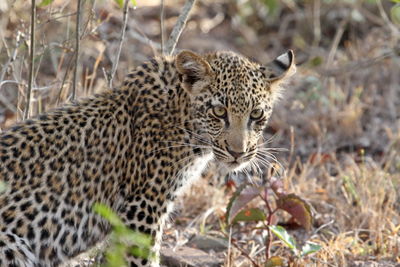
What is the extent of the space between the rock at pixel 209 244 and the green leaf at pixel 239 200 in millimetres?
698

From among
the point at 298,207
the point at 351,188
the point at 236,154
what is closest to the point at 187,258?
the point at 298,207

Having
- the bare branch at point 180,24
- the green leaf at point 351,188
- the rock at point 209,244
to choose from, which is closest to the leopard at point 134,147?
the bare branch at point 180,24

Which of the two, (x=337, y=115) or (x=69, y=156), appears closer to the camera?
(x=69, y=156)

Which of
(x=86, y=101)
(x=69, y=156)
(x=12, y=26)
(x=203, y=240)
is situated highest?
(x=12, y=26)

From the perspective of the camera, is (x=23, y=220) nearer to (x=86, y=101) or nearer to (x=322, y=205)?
(x=86, y=101)

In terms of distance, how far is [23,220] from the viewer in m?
5.52

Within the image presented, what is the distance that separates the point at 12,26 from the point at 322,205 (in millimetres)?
5755

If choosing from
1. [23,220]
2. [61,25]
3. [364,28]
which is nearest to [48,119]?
[23,220]

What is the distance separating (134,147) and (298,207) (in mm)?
1658

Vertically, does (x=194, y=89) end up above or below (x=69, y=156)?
above

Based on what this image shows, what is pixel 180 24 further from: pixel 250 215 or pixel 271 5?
pixel 271 5

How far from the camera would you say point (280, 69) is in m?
6.21

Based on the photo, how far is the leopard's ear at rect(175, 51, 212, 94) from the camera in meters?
5.83

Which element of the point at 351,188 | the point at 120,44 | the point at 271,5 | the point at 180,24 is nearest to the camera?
the point at 120,44
